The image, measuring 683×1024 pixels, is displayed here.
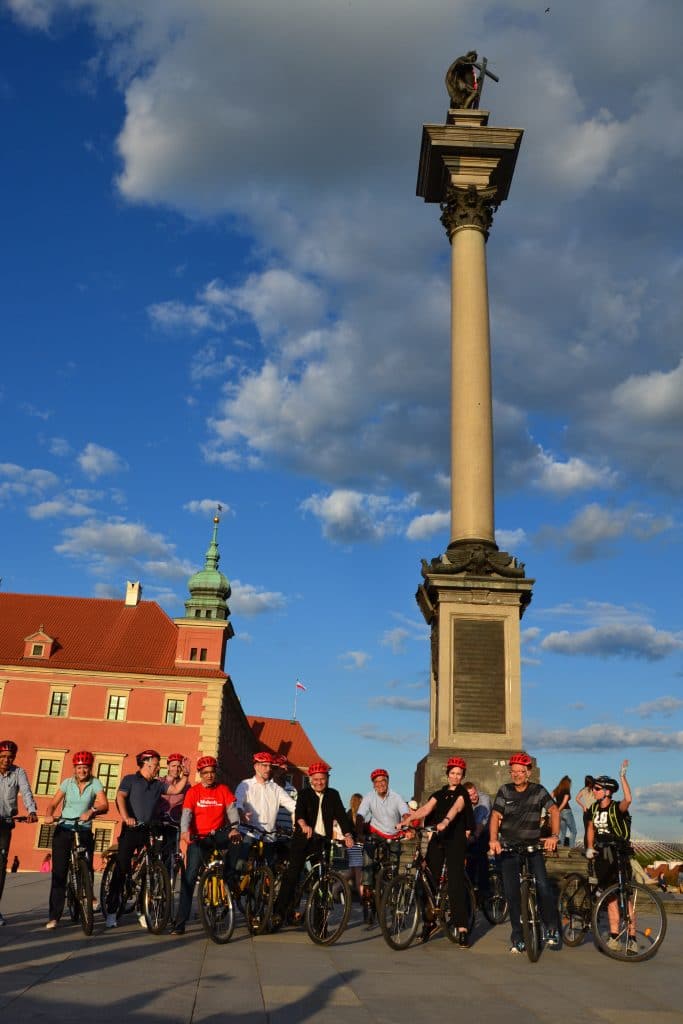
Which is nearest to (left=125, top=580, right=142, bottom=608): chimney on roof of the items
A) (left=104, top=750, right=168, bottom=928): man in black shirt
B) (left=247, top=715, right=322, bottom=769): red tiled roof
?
(left=247, top=715, right=322, bottom=769): red tiled roof

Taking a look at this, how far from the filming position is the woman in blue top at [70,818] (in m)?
9.36

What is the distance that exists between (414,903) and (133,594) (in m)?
48.6

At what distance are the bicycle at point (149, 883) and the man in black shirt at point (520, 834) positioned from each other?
11.1ft

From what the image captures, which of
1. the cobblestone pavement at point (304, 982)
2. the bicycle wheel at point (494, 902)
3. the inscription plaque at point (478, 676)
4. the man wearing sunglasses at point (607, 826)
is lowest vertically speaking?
the cobblestone pavement at point (304, 982)

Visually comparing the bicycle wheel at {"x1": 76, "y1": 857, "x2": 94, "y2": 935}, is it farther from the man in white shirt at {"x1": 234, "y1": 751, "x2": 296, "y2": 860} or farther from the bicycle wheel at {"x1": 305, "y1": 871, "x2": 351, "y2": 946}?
the bicycle wheel at {"x1": 305, "y1": 871, "x2": 351, "y2": 946}

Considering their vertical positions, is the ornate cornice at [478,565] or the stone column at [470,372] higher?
the stone column at [470,372]

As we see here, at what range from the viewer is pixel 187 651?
5134 cm

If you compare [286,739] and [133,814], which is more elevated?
[286,739]

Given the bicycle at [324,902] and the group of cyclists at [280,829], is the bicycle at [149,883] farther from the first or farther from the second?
the bicycle at [324,902]

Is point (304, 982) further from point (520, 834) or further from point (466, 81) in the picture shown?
point (466, 81)

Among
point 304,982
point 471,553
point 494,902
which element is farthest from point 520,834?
point 471,553

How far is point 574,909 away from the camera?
948 centimetres

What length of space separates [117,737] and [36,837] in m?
6.19

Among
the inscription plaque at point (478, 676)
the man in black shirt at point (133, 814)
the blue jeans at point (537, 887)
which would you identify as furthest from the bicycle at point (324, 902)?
the inscription plaque at point (478, 676)
